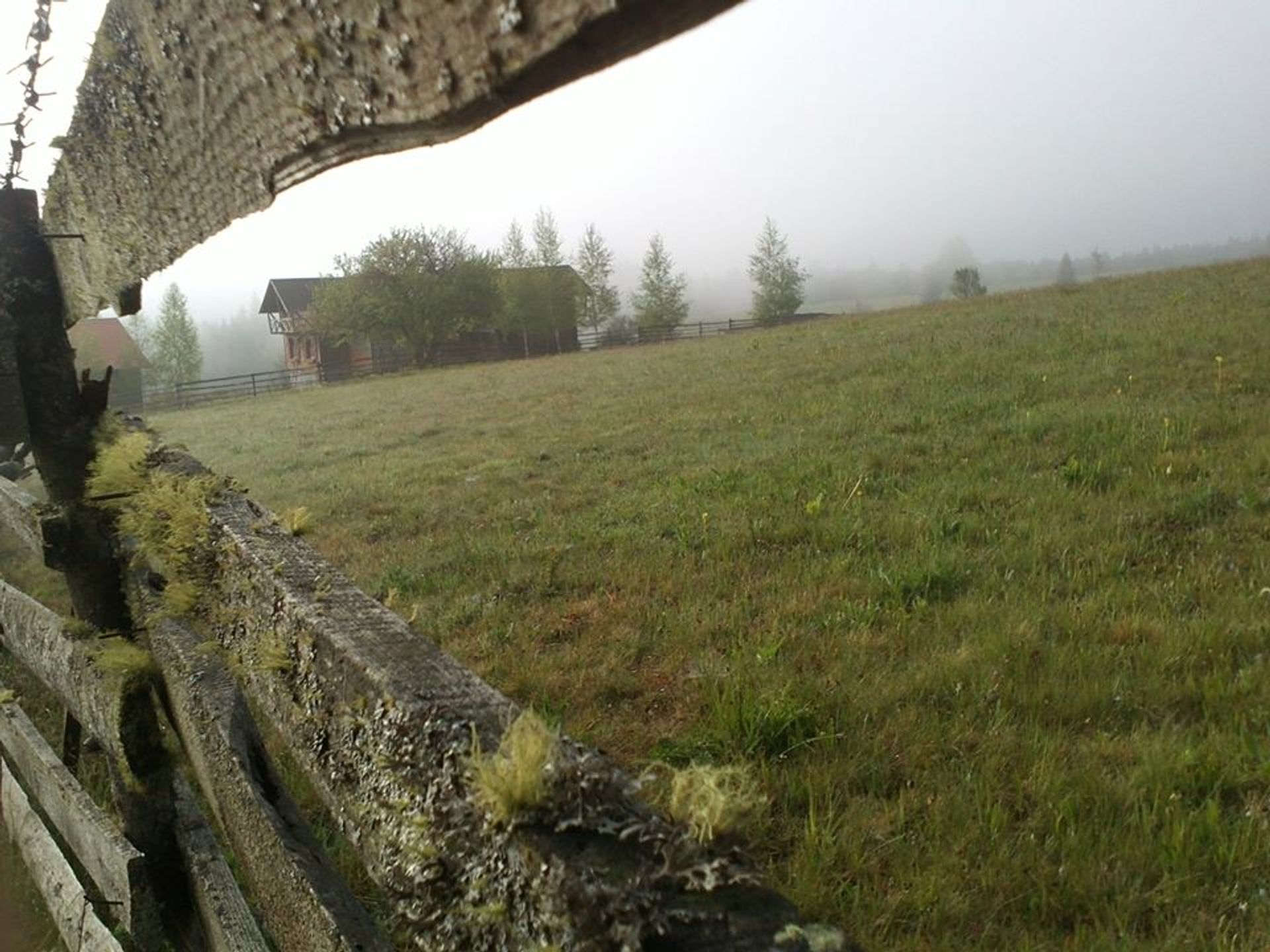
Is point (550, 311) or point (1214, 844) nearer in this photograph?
point (1214, 844)

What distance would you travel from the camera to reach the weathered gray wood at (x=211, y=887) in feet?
6.80

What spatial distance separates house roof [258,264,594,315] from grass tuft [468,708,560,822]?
23.8 metres

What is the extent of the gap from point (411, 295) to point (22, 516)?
23057 mm

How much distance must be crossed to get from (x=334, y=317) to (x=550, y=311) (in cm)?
802

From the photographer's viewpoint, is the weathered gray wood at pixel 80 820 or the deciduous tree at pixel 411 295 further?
the deciduous tree at pixel 411 295

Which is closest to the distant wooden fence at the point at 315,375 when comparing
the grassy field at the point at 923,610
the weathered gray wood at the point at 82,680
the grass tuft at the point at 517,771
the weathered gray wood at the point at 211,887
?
the grassy field at the point at 923,610

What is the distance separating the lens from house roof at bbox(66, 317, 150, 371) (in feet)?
11.4

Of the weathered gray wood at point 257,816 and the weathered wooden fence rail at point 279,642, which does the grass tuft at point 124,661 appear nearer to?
the weathered wooden fence rail at point 279,642

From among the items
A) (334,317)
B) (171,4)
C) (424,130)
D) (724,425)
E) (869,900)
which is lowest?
(869,900)

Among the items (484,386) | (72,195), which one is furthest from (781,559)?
(484,386)

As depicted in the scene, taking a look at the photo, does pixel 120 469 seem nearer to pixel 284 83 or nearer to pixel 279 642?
pixel 279 642

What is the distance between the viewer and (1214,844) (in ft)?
8.27

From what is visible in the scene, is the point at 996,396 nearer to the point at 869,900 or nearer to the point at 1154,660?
the point at 1154,660

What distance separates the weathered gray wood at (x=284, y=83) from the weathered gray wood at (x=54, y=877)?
2.09 metres
